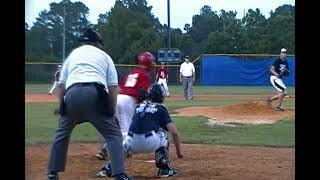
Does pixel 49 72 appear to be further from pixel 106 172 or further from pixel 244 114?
pixel 106 172

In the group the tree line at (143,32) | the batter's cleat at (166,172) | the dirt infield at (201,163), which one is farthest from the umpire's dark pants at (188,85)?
the tree line at (143,32)

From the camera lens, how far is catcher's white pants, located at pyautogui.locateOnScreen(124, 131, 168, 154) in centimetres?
657

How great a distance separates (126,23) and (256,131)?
50.1m

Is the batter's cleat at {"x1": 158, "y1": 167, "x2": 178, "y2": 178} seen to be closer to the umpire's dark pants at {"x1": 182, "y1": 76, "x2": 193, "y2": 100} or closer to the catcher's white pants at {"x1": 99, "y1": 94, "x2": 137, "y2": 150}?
the catcher's white pants at {"x1": 99, "y1": 94, "x2": 137, "y2": 150}

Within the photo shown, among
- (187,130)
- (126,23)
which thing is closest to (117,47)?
(126,23)

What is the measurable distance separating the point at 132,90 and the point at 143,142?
1.02m

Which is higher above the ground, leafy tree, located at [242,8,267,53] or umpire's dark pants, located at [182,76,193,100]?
leafy tree, located at [242,8,267,53]

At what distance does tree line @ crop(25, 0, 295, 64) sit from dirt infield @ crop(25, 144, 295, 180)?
3620cm

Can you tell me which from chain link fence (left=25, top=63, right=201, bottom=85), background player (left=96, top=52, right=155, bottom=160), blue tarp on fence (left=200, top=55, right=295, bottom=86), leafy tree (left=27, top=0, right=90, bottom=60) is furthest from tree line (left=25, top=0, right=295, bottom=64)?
background player (left=96, top=52, right=155, bottom=160)

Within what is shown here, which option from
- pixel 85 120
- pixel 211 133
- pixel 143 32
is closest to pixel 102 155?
pixel 85 120

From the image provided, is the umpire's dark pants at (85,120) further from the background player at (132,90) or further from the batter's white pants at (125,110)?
the batter's white pants at (125,110)

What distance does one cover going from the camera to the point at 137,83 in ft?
24.0

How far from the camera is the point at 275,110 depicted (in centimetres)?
1603
